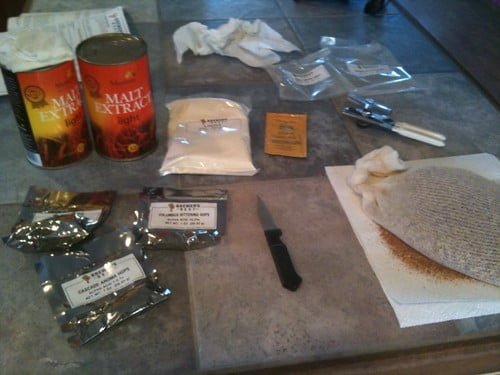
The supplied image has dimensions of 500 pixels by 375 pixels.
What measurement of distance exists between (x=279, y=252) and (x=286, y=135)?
0.81 feet

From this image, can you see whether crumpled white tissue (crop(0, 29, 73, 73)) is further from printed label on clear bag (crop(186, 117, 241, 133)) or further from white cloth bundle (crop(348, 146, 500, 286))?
white cloth bundle (crop(348, 146, 500, 286))

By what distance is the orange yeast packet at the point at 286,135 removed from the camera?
0.71 m

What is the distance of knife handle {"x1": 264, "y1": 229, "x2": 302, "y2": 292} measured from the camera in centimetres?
52

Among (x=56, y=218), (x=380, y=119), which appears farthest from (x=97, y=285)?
(x=380, y=119)

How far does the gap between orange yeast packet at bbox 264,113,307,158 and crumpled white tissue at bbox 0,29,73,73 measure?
0.31 m

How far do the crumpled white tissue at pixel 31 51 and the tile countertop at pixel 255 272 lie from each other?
0.17 metres

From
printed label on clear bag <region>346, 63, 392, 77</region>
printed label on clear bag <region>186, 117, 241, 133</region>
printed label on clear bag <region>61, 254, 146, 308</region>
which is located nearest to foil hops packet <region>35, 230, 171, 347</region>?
printed label on clear bag <region>61, 254, 146, 308</region>

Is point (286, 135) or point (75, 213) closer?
point (75, 213)

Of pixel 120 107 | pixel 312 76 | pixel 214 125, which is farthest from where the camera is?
pixel 312 76

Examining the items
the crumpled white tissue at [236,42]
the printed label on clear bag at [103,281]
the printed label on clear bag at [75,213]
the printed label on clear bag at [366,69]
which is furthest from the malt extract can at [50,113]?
the printed label on clear bag at [366,69]

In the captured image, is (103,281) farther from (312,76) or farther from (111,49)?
(312,76)

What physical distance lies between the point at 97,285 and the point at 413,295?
35cm

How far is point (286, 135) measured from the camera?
2.41ft

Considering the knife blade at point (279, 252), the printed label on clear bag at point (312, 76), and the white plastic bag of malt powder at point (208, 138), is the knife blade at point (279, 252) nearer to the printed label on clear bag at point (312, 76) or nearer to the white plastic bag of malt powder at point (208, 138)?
the white plastic bag of malt powder at point (208, 138)
